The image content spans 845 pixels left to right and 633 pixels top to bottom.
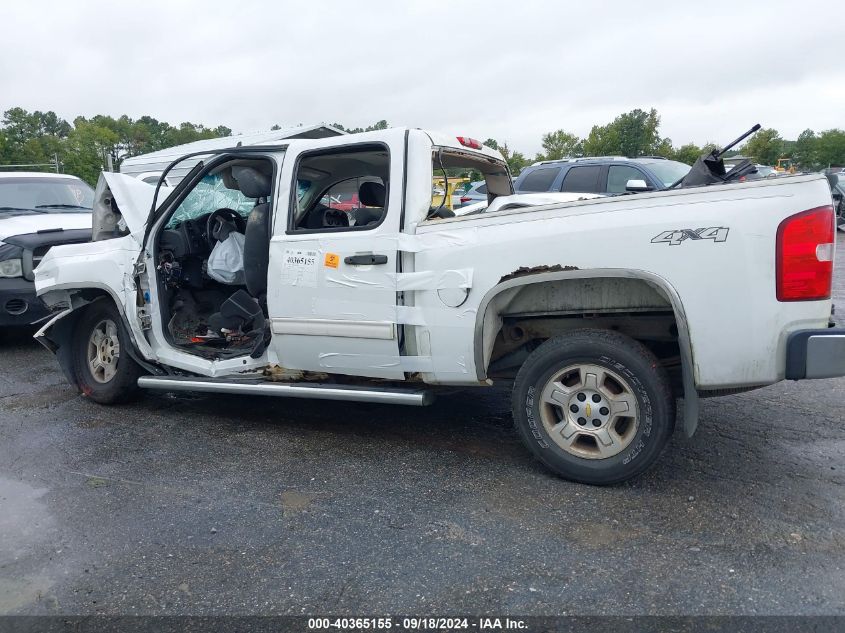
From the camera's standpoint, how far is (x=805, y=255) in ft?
10.0

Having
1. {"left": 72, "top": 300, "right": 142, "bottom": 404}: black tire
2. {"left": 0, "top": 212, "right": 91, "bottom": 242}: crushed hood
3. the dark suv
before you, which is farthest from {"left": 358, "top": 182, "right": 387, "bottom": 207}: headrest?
the dark suv

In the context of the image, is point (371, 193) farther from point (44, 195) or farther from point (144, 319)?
point (44, 195)

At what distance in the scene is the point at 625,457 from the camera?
3531mm

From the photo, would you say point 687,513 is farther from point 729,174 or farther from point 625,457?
point 729,174

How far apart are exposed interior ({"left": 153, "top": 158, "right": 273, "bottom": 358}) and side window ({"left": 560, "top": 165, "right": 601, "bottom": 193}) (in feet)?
18.6

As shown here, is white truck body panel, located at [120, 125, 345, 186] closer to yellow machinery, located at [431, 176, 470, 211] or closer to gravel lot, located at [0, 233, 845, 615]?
yellow machinery, located at [431, 176, 470, 211]

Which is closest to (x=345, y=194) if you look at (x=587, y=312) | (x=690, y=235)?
(x=587, y=312)

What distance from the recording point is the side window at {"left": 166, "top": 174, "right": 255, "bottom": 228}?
5180 millimetres

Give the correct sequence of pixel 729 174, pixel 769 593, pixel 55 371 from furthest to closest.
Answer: pixel 55 371 < pixel 729 174 < pixel 769 593

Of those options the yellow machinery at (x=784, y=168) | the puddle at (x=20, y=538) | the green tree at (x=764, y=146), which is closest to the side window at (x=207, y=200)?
the puddle at (x=20, y=538)

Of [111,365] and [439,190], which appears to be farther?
[111,365]

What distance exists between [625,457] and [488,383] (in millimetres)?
854

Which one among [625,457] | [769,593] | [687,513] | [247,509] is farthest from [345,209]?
[769,593]

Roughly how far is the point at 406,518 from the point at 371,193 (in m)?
2.47
